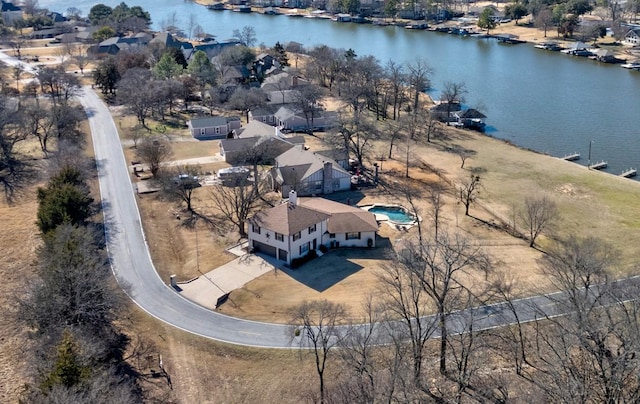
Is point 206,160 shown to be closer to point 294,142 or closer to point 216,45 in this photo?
point 294,142

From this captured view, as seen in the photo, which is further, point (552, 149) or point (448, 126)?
point (448, 126)

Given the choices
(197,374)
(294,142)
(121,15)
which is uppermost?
(121,15)

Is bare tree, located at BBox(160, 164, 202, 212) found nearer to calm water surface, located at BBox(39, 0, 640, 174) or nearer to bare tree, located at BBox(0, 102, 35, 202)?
bare tree, located at BBox(0, 102, 35, 202)

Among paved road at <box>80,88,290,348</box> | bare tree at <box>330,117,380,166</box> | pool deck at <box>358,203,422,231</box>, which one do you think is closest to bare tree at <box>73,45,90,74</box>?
paved road at <box>80,88,290,348</box>

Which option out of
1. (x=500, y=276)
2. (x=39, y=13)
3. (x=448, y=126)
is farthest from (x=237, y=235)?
(x=39, y=13)

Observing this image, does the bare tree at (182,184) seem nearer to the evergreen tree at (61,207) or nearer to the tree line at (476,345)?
the evergreen tree at (61,207)
